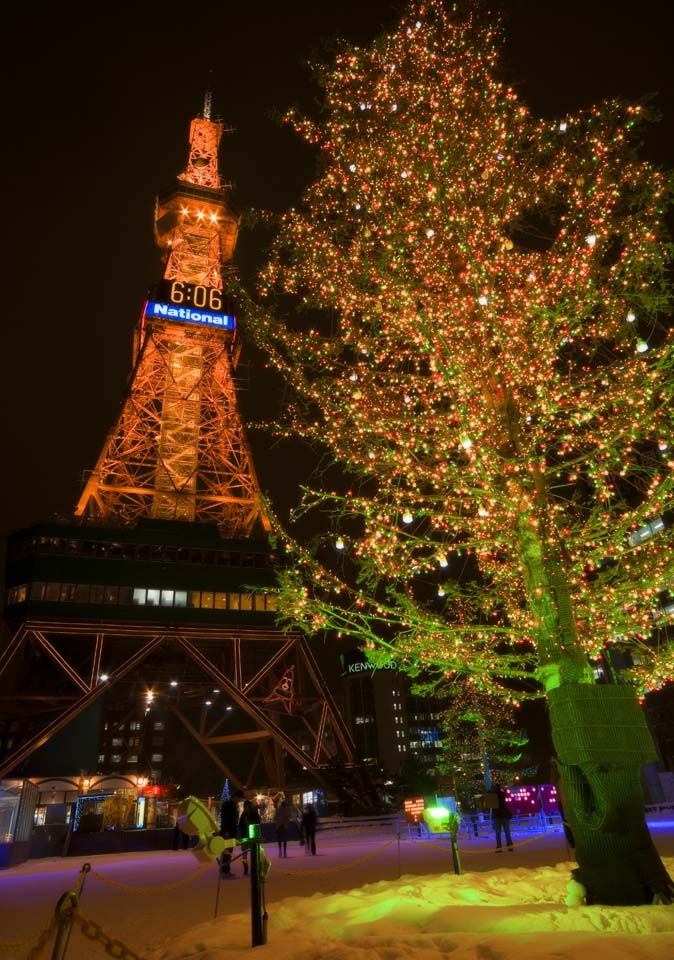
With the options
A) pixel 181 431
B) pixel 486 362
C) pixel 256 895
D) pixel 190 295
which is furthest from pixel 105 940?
pixel 190 295

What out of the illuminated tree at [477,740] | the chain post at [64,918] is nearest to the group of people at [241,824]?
the chain post at [64,918]

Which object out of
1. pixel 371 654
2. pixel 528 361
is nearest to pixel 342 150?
pixel 528 361

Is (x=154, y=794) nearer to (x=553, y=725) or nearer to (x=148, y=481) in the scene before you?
(x=148, y=481)

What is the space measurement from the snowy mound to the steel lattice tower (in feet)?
135

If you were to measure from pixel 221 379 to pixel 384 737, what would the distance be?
91765mm

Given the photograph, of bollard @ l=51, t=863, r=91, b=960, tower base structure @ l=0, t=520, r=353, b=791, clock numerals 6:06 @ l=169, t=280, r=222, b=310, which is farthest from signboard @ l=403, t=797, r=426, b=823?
clock numerals 6:06 @ l=169, t=280, r=222, b=310

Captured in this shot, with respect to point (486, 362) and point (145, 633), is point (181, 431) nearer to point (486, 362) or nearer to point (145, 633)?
point (145, 633)

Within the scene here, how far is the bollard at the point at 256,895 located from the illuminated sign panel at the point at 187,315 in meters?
53.5

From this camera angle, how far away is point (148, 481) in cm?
5103

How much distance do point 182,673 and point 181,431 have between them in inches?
783

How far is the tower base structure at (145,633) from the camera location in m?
39.3

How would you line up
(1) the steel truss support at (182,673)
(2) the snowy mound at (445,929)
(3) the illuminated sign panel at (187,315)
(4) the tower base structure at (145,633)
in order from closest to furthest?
(2) the snowy mound at (445,929)
(1) the steel truss support at (182,673)
(4) the tower base structure at (145,633)
(3) the illuminated sign panel at (187,315)

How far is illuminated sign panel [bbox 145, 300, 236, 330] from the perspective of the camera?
5494cm

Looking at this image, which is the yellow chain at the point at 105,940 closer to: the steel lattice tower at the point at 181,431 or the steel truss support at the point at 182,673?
the steel truss support at the point at 182,673
